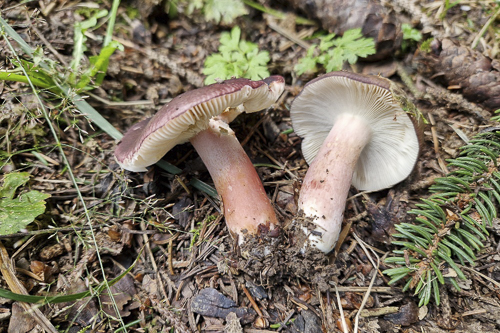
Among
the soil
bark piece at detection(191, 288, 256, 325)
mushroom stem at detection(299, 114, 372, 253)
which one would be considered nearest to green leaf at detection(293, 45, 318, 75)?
the soil

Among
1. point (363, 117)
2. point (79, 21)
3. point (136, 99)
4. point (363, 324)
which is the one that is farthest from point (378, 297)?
point (79, 21)

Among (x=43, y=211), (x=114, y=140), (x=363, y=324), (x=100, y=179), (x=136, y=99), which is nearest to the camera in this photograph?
(x=363, y=324)

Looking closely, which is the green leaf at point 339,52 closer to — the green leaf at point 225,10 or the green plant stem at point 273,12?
the green plant stem at point 273,12

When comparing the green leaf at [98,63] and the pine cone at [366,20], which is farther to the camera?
the pine cone at [366,20]

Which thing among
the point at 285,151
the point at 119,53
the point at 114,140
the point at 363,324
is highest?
the point at 119,53

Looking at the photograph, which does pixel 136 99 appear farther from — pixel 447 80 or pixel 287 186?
pixel 447 80

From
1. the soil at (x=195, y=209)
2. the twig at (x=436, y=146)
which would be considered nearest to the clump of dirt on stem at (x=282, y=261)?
the soil at (x=195, y=209)

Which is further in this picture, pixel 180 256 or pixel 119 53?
pixel 119 53

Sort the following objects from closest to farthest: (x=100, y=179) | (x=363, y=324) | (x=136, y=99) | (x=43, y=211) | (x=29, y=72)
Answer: (x=363, y=324)
(x=43, y=211)
(x=29, y=72)
(x=100, y=179)
(x=136, y=99)

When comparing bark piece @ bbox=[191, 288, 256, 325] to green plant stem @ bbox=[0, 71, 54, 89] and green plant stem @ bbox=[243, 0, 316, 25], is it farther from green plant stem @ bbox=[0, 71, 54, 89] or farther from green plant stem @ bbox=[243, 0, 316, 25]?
green plant stem @ bbox=[243, 0, 316, 25]
